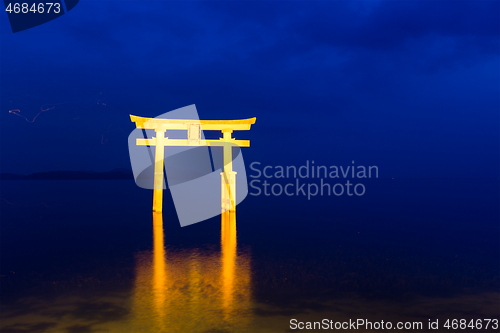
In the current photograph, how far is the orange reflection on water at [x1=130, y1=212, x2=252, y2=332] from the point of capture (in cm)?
531

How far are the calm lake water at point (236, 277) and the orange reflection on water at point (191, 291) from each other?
2 centimetres

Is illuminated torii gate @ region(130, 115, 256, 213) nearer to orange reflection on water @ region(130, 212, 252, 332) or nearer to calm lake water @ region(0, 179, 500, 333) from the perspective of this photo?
calm lake water @ region(0, 179, 500, 333)

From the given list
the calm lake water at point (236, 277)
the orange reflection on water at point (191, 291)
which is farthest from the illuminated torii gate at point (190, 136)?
the orange reflection on water at point (191, 291)

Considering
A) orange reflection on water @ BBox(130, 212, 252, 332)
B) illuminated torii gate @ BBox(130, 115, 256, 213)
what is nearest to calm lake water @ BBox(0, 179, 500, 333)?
orange reflection on water @ BBox(130, 212, 252, 332)

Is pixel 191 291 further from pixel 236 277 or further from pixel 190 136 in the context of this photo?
pixel 190 136

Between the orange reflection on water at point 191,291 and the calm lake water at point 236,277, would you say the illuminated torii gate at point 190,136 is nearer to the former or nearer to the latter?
the calm lake water at point 236,277

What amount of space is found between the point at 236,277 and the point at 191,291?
1.38 metres

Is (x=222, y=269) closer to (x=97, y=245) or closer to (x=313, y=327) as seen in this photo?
(x=313, y=327)

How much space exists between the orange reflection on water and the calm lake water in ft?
0.08

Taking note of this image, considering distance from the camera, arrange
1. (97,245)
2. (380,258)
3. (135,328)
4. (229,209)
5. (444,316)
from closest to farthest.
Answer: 1. (135,328)
2. (444,316)
3. (380,258)
4. (97,245)
5. (229,209)

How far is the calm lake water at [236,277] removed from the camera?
560 cm

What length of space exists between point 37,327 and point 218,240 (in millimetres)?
7276

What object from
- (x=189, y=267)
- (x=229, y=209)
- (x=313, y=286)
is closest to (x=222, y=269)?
(x=189, y=267)

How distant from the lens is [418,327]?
5309mm
